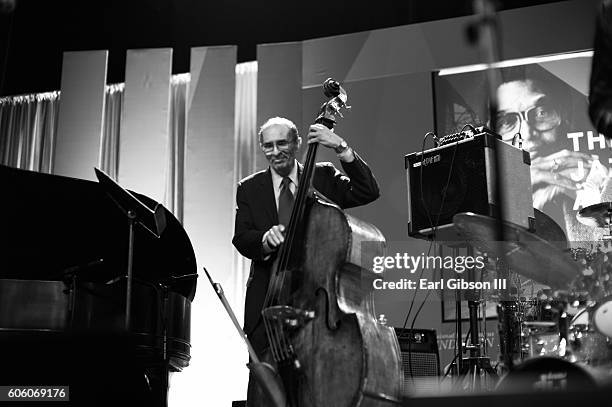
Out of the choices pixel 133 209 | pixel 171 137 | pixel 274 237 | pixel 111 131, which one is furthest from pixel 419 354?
pixel 111 131

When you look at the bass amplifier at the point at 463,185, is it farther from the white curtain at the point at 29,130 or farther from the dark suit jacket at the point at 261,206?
the white curtain at the point at 29,130

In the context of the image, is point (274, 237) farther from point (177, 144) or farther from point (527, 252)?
point (177, 144)

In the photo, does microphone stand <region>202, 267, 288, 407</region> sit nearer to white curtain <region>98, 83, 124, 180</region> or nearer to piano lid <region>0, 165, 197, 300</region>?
piano lid <region>0, 165, 197, 300</region>

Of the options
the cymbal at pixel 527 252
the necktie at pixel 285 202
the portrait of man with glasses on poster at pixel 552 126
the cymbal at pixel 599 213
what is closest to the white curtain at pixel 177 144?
the portrait of man with glasses on poster at pixel 552 126

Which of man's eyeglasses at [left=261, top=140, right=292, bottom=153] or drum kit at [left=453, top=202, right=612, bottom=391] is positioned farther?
man's eyeglasses at [left=261, top=140, right=292, bottom=153]

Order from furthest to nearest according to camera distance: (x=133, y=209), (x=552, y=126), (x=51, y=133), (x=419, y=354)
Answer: (x=51, y=133) → (x=552, y=126) → (x=419, y=354) → (x=133, y=209)

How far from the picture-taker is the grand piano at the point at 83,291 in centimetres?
289

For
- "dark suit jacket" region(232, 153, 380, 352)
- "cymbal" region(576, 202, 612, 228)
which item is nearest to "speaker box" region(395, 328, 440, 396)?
"dark suit jacket" region(232, 153, 380, 352)

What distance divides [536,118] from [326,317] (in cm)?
347

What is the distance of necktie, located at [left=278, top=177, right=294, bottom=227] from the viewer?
11.1 ft

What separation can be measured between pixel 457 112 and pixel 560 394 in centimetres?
503

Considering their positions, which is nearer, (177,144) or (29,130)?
(177,144)

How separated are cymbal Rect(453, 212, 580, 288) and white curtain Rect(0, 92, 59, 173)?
16.4 feet

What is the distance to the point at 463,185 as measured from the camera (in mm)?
3701
